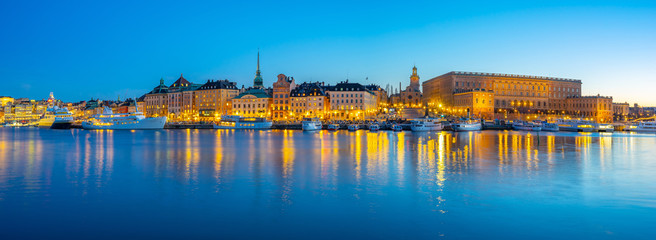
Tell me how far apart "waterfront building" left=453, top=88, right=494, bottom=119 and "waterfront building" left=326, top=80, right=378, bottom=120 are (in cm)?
2719

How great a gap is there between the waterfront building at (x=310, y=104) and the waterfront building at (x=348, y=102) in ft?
6.53

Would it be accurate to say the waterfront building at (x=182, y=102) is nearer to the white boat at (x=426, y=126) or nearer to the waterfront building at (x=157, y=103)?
the waterfront building at (x=157, y=103)

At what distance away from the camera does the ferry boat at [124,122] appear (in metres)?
81.0

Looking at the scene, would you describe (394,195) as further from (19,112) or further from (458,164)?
(19,112)

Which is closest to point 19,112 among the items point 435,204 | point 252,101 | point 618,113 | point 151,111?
point 151,111

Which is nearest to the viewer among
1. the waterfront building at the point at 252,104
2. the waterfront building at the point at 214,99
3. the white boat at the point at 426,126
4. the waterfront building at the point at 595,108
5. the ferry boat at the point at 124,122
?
the white boat at the point at 426,126

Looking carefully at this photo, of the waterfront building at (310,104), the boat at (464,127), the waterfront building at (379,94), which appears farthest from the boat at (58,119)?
the boat at (464,127)

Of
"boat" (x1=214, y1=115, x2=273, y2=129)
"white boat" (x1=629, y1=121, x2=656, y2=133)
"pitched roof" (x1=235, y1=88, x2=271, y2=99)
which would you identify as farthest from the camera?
"pitched roof" (x1=235, y1=88, x2=271, y2=99)

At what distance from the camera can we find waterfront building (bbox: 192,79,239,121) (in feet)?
342

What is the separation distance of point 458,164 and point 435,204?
35.5 ft

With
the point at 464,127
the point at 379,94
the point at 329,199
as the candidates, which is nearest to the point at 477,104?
the point at 379,94

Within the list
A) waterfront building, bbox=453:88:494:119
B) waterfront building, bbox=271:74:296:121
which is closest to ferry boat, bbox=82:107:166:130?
waterfront building, bbox=271:74:296:121

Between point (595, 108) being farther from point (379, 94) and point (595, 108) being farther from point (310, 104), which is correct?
point (310, 104)

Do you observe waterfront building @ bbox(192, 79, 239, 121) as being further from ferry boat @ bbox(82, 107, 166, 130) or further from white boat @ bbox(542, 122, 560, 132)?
white boat @ bbox(542, 122, 560, 132)
